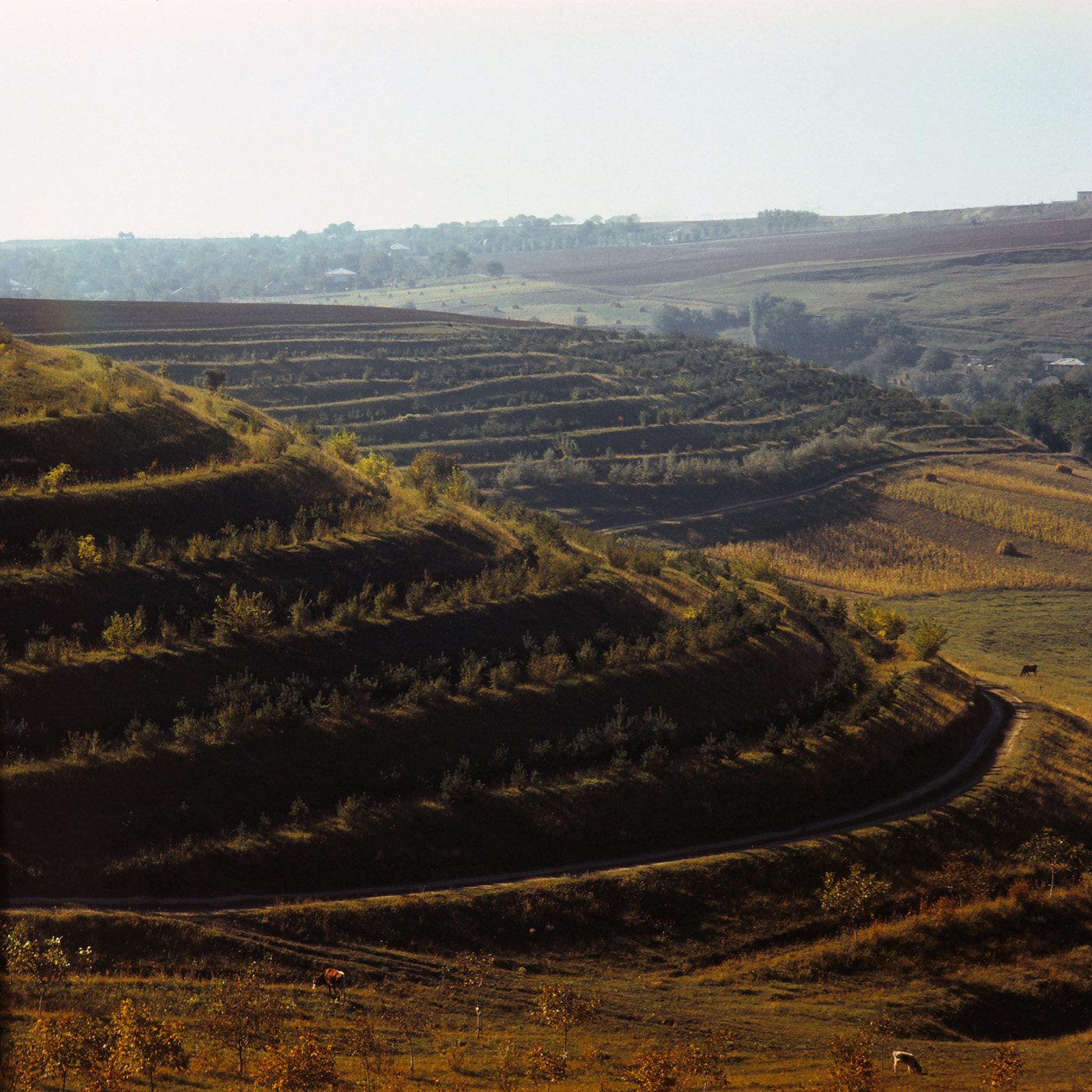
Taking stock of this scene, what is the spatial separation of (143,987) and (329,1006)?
394cm

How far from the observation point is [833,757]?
116ft

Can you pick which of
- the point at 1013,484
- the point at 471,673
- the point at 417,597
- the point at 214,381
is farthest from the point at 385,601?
the point at 1013,484

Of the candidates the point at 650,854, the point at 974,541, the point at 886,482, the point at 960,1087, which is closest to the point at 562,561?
the point at 650,854

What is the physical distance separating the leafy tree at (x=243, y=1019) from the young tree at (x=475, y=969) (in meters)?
4.86

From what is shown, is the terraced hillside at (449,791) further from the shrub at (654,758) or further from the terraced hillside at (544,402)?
the terraced hillside at (544,402)

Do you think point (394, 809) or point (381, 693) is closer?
point (394, 809)

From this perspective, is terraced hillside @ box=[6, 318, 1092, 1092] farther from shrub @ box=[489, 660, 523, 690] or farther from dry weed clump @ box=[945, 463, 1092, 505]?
dry weed clump @ box=[945, 463, 1092, 505]

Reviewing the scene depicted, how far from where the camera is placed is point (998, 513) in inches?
3265

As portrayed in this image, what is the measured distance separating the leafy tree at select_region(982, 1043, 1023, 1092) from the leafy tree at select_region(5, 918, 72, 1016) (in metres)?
19.9

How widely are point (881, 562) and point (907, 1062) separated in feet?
182

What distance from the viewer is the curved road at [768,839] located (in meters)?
24.0

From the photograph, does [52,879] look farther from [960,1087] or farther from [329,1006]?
[960,1087]

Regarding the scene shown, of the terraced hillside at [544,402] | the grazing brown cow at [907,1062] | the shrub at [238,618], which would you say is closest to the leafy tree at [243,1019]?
the shrub at [238,618]

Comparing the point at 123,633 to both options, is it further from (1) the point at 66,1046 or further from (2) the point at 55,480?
(1) the point at 66,1046
